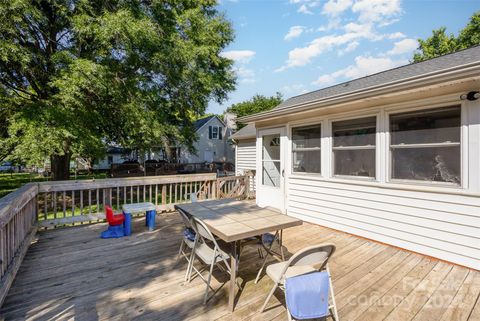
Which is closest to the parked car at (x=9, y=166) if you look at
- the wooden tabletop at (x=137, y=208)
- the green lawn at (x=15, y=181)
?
the green lawn at (x=15, y=181)

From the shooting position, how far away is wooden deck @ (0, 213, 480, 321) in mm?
2129

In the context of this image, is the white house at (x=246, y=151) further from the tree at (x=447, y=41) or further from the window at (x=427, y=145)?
the tree at (x=447, y=41)

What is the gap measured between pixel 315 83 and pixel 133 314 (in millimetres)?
21111

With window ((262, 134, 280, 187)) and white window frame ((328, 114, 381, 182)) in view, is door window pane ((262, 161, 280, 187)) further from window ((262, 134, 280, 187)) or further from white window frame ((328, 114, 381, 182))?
white window frame ((328, 114, 381, 182))

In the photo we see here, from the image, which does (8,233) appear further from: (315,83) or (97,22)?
(315,83)

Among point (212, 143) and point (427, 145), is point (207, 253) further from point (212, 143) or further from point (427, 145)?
point (212, 143)

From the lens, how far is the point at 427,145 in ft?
11.1

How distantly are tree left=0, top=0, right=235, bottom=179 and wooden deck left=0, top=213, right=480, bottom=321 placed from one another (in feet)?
12.0

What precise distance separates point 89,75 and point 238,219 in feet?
19.3

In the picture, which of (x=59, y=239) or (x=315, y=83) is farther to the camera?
(x=315, y=83)

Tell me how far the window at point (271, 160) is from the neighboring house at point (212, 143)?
17.6 metres

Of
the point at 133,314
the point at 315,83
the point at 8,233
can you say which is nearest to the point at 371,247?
the point at 133,314

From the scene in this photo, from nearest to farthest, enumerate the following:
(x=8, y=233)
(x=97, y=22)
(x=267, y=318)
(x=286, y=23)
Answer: (x=267, y=318) → (x=8, y=233) → (x=97, y=22) → (x=286, y=23)

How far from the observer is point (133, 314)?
2102 mm
